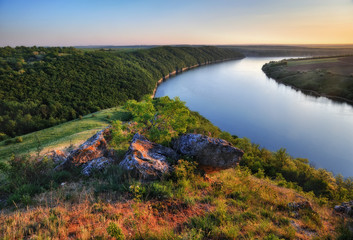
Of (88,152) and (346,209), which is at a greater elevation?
(88,152)

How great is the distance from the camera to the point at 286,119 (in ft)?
174

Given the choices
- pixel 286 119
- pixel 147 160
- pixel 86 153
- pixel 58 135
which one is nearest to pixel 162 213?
pixel 147 160

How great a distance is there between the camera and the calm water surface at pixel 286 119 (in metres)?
36.4

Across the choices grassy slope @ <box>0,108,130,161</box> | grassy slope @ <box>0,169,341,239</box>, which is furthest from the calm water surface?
grassy slope @ <box>0,108,130,161</box>

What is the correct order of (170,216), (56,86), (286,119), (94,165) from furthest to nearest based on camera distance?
1. (56,86)
2. (286,119)
3. (94,165)
4. (170,216)

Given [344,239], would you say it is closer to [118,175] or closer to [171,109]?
[118,175]

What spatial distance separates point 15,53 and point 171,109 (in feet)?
330

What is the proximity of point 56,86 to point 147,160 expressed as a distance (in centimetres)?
6968

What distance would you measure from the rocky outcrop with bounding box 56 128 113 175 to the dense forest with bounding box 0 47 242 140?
132 feet

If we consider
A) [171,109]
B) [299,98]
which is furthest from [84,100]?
[299,98]

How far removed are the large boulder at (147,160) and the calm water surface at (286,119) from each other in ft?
116

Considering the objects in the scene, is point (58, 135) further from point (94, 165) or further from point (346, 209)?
point (346, 209)

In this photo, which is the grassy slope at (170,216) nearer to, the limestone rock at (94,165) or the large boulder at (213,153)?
the limestone rock at (94,165)

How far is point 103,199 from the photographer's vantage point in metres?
6.43
